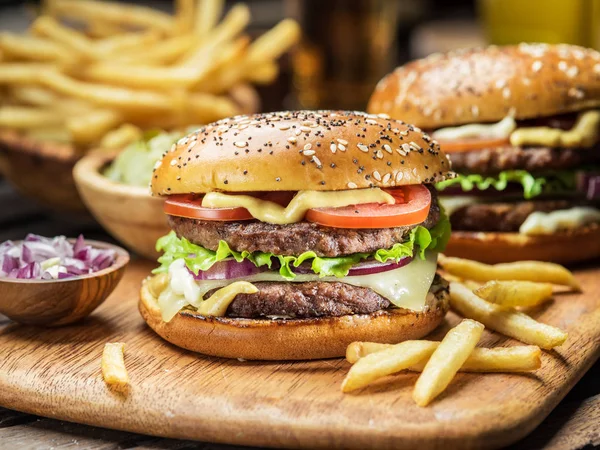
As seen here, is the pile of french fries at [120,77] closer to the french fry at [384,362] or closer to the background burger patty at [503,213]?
Answer: the background burger patty at [503,213]

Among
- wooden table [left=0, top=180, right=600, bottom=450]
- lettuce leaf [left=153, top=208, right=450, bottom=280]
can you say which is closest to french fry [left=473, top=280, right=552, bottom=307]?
lettuce leaf [left=153, top=208, right=450, bottom=280]

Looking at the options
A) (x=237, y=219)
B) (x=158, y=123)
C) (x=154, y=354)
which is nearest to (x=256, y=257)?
(x=237, y=219)

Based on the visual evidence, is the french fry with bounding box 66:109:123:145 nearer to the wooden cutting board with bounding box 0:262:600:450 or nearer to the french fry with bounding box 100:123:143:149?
the french fry with bounding box 100:123:143:149

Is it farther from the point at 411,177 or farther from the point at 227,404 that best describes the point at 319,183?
the point at 227,404

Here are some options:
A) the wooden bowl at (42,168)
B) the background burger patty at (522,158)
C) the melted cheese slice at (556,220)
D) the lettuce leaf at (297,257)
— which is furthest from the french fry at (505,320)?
the wooden bowl at (42,168)

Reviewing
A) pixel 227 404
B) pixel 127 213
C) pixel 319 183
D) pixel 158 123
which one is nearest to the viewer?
pixel 227 404

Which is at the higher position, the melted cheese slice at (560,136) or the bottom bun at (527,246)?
the melted cheese slice at (560,136)

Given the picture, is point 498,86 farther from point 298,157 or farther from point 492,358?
point 492,358
